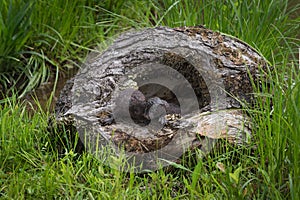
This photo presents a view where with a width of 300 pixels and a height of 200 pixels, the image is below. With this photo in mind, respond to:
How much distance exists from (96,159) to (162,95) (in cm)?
67

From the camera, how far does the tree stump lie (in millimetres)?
2625

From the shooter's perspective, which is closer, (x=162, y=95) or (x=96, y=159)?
(x=96, y=159)

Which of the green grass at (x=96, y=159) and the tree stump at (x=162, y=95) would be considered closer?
the green grass at (x=96, y=159)

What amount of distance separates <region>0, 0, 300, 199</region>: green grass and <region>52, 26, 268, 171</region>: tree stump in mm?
90

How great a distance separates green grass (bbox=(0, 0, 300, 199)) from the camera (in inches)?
89.2

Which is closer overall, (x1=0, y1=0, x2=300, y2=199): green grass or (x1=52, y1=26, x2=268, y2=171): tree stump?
(x1=0, y1=0, x2=300, y2=199): green grass

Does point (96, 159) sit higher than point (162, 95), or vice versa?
point (162, 95)

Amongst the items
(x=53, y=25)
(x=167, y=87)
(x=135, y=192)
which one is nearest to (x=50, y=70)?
(x=53, y=25)

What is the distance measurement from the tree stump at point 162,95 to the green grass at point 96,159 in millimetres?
90

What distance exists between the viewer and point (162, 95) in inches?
121

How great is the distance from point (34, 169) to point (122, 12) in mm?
2227

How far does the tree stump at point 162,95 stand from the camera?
8.61 feet

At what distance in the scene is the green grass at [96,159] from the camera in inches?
89.2

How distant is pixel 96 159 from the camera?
2.59m
